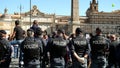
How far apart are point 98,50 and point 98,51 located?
36 millimetres

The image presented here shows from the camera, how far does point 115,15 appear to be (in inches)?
5212

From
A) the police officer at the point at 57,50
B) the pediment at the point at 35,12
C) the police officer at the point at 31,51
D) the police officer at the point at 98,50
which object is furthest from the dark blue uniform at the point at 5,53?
the pediment at the point at 35,12

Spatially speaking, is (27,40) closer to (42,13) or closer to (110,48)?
(110,48)

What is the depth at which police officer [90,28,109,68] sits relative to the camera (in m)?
11.2

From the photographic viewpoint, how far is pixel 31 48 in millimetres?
9820

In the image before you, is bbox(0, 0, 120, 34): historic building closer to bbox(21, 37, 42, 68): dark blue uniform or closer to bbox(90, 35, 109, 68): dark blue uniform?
bbox(90, 35, 109, 68): dark blue uniform

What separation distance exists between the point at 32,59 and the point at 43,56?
2.18 ft

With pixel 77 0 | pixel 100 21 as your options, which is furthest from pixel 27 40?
pixel 100 21

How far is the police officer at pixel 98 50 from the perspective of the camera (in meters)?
11.2

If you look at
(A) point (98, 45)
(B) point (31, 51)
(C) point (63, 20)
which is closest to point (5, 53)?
(B) point (31, 51)

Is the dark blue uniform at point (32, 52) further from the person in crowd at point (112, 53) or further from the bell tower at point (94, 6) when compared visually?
the bell tower at point (94, 6)

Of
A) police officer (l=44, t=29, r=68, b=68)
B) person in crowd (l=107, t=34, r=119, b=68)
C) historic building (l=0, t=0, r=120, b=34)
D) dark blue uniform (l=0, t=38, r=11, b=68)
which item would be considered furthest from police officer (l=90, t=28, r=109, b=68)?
historic building (l=0, t=0, r=120, b=34)

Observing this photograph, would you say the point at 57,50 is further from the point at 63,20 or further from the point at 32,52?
the point at 63,20

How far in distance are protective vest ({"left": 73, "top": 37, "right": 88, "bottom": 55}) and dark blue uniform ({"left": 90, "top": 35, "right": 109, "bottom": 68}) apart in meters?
0.71
